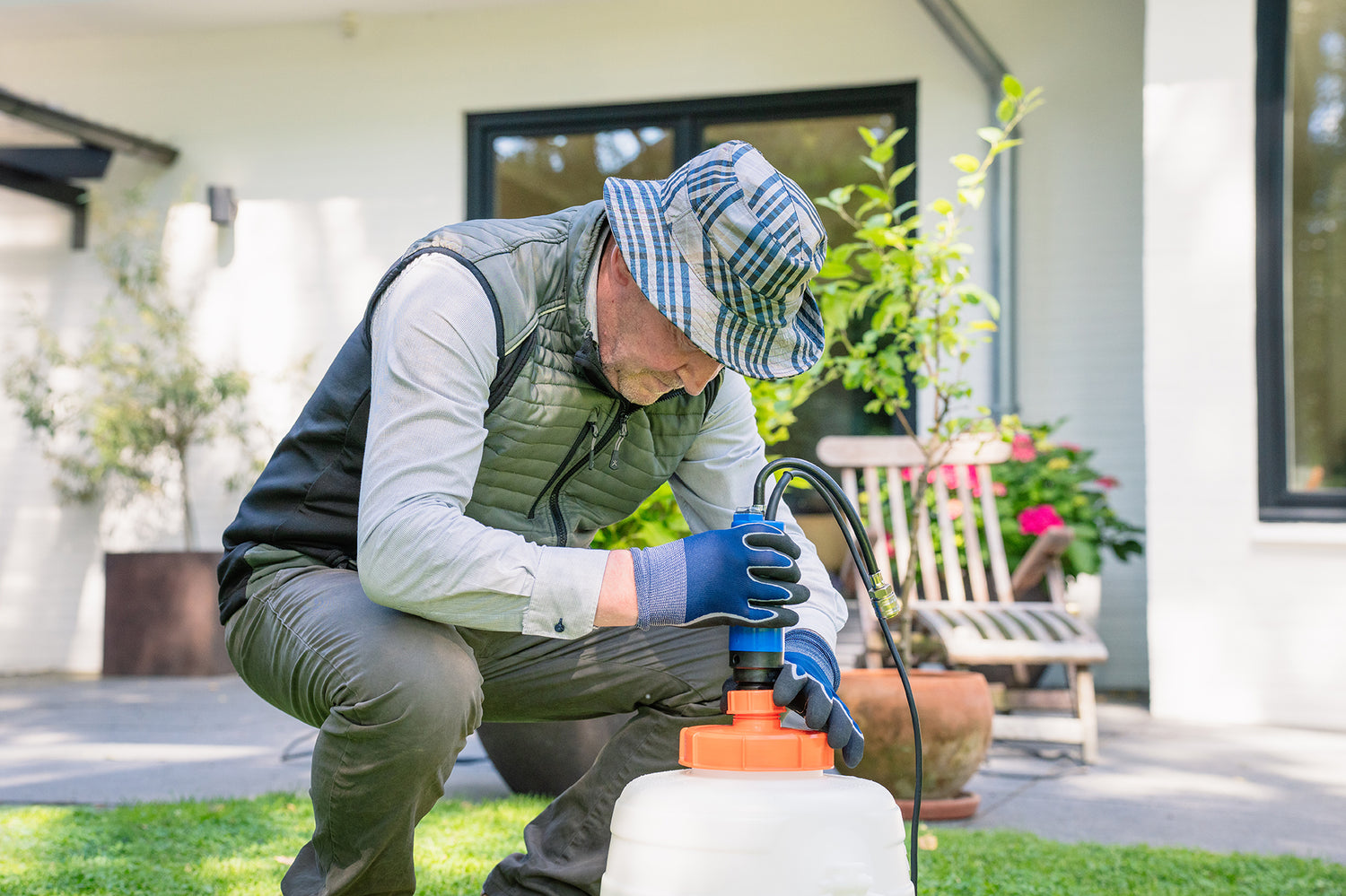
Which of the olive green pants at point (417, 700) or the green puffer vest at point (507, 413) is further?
the green puffer vest at point (507, 413)

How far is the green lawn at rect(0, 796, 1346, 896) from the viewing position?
7.11ft

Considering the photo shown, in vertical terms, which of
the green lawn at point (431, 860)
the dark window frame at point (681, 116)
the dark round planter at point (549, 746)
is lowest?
the green lawn at point (431, 860)

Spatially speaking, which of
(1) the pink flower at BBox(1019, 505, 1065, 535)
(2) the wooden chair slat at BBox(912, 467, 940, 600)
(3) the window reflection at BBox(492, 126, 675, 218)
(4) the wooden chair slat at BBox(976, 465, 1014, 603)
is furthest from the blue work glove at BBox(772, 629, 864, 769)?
(3) the window reflection at BBox(492, 126, 675, 218)

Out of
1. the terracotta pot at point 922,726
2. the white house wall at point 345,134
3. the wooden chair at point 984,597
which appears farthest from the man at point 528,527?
the white house wall at point 345,134

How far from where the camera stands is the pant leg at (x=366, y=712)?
1566 millimetres

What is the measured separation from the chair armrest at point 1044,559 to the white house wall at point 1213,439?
1.85ft

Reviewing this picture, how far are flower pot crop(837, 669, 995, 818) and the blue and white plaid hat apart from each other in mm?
1207

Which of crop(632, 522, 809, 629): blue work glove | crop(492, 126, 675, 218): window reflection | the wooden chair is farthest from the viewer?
crop(492, 126, 675, 218): window reflection

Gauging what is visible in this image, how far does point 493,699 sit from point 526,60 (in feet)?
16.3

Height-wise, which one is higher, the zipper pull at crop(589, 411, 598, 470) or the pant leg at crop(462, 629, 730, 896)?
the zipper pull at crop(589, 411, 598, 470)

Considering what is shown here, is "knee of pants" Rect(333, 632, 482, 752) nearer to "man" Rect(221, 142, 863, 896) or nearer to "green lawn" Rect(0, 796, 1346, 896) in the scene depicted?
"man" Rect(221, 142, 863, 896)

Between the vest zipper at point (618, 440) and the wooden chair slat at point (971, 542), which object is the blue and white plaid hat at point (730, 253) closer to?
the vest zipper at point (618, 440)

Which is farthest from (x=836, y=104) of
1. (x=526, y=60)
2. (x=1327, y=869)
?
(x=1327, y=869)

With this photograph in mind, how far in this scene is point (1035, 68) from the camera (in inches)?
223
